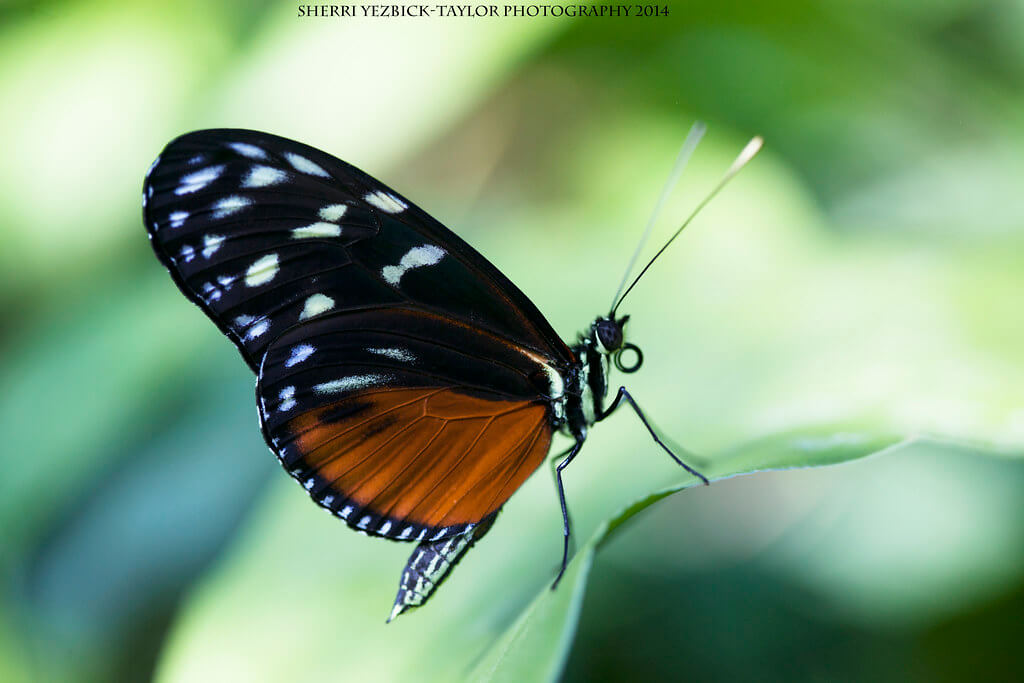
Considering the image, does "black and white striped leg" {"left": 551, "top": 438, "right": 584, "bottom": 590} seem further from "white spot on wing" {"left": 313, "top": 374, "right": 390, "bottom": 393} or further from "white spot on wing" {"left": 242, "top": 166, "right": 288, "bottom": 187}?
"white spot on wing" {"left": 242, "top": 166, "right": 288, "bottom": 187}

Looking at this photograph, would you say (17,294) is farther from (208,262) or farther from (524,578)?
(524,578)

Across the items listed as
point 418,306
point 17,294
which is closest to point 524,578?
point 418,306

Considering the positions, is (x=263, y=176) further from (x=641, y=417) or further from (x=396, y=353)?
(x=641, y=417)

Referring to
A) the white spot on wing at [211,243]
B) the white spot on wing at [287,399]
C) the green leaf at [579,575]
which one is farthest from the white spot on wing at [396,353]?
the green leaf at [579,575]

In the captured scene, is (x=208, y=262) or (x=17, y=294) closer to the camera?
(x=208, y=262)

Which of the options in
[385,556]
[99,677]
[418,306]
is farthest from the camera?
[99,677]

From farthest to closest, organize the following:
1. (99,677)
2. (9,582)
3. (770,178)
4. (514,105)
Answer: (514,105) → (770,178) → (9,582) → (99,677)

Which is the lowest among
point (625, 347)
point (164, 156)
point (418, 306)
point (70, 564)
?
point (70, 564)

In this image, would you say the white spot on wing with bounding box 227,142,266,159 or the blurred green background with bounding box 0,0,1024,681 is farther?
the blurred green background with bounding box 0,0,1024,681


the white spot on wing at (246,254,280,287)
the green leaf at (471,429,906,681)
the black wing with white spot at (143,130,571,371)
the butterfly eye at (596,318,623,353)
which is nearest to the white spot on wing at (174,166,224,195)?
the black wing with white spot at (143,130,571,371)
